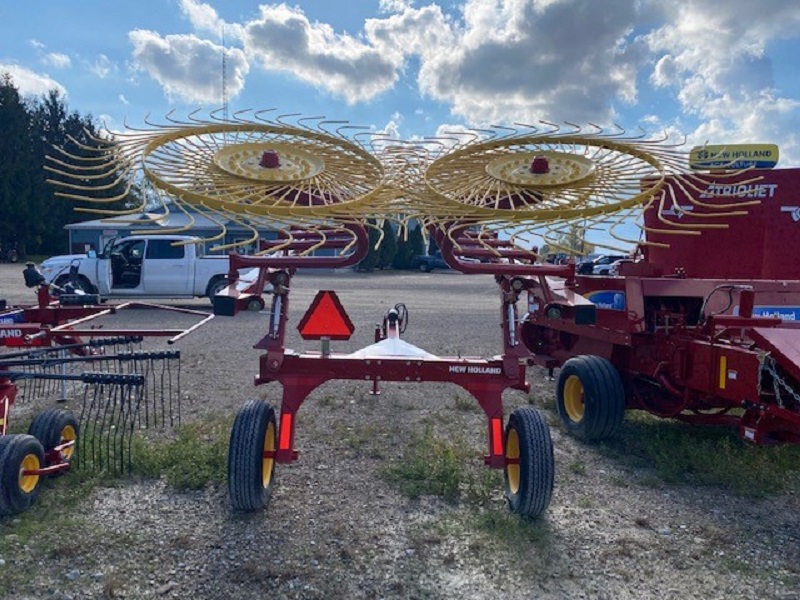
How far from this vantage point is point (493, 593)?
9.85 feet

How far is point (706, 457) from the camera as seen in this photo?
4.75 metres

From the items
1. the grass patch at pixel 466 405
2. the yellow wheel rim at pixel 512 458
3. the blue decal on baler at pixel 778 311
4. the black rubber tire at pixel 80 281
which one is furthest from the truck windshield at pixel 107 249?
the blue decal on baler at pixel 778 311

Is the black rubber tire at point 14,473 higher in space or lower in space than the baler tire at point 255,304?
lower

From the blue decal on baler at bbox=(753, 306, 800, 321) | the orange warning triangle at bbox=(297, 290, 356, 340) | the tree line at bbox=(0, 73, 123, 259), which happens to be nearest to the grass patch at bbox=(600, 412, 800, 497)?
the blue decal on baler at bbox=(753, 306, 800, 321)

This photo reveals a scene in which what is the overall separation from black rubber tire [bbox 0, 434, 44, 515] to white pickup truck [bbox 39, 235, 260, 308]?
38.3 ft

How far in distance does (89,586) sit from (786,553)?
11.5 feet

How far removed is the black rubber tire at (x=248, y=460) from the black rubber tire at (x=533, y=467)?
4.82 feet

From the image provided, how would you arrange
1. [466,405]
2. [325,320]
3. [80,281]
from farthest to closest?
1. [80,281]
2. [466,405]
3. [325,320]

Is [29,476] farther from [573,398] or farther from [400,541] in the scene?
[573,398]

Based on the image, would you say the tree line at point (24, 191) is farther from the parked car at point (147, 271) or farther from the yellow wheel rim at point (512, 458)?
the yellow wheel rim at point (512, 458)

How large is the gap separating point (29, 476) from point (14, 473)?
286mm

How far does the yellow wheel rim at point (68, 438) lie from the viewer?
4219 mm

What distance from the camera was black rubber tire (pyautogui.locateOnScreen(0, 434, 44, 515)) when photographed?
11.4ft

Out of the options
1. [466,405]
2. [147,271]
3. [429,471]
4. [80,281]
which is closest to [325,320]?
[429,471]
